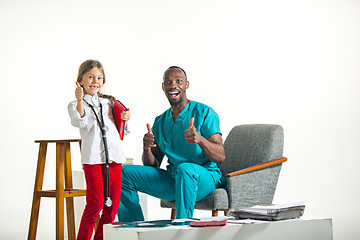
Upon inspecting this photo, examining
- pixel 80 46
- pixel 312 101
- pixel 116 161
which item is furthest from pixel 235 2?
pixel 116 161

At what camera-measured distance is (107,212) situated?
275 centimetres

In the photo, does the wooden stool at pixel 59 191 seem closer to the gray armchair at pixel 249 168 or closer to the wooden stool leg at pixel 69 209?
the wooden stool leg at pixel 69 209

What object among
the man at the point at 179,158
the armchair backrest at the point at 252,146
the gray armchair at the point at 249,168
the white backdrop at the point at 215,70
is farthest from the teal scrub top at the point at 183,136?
the white backdrop at the point at 215,70

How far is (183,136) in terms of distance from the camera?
3.16 meters

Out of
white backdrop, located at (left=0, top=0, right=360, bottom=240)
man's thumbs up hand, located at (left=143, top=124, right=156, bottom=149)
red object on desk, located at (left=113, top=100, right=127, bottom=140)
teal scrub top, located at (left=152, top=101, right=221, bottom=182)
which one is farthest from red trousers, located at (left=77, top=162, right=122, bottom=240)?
white backdrop, located at (left=0, top=0, right=360, bottom=240)

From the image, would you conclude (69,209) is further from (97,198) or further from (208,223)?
(208,223)

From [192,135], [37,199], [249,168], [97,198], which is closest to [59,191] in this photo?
[37,199]

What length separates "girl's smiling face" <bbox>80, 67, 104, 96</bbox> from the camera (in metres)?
2.85

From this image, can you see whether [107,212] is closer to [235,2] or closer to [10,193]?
[10,193]

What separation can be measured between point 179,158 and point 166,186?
178 millimetres

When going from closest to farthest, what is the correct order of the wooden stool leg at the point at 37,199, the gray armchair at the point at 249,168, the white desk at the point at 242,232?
the white desk at the point at 242,232 < the gray armchair at the point at 249,168 < the wooden stool leg at the point at 37,199

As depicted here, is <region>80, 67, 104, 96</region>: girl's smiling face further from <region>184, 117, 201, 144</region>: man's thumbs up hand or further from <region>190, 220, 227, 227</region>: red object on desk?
<region>190, 220, 227, 227</region>: red object on desk

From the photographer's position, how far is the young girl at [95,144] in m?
2.71

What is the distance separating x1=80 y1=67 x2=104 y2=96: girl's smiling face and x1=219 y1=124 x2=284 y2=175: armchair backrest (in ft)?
3.18
